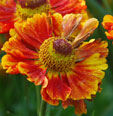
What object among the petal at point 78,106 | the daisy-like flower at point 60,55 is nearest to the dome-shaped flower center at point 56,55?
the daisy-like flower at point 60,55

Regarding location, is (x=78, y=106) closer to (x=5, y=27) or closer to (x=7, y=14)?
(x=5, y=27)

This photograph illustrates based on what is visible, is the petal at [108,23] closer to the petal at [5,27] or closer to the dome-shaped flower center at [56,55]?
A: the dome-shaped flower center at [56,55]

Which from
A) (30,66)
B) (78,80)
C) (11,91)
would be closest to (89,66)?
(78,80)

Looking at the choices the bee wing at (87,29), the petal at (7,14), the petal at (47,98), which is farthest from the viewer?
the petal at (7,14)

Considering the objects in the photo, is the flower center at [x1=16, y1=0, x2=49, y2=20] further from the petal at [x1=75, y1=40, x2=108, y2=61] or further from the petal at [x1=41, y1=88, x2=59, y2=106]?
the petal at [x1=41, y1=88, x2=59, y2=106]

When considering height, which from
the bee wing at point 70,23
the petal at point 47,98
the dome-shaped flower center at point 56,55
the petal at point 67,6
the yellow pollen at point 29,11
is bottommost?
the petal at point 47,98

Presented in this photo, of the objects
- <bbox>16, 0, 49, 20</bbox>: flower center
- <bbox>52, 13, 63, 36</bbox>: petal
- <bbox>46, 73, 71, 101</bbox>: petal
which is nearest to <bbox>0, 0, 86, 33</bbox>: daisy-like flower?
<bbox>16, 0, 49, 20</bbox>: flower center

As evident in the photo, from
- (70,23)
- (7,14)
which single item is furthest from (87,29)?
(7,14)
